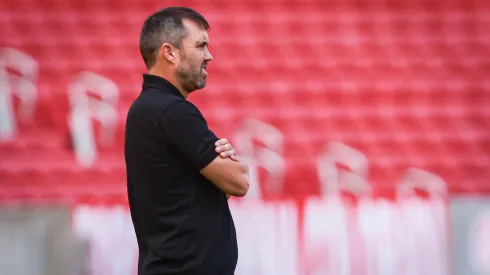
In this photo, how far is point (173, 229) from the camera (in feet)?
6.95

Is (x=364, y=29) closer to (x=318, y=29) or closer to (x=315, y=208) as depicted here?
(x=318, y=29)

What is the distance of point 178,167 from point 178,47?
0.33 m

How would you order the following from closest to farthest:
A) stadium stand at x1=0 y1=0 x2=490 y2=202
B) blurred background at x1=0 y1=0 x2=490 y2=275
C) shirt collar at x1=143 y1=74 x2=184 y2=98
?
shirt collar at x1=143 y1=74 x2=184 y2=98 → blurred background at x1=0 y1=0 x2=490 y2=275 → stadium stand at x1=0 y1=0 x2=490 y2=202

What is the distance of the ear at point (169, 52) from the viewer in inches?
86.4

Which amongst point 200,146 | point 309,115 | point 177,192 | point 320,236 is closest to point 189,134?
point 200,146

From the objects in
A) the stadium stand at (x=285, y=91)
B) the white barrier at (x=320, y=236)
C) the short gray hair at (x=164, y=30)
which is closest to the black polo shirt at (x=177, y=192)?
the short gray hair at (x=164, y=30)

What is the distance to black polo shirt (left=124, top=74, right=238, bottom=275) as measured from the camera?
2.09 m

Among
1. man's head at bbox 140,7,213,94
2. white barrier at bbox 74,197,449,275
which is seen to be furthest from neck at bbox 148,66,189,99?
white barrier at bbox 74,197,449,275

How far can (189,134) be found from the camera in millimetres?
2074

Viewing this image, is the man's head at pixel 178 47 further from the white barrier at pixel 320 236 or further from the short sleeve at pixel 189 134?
the white barrier at pixel 320 236

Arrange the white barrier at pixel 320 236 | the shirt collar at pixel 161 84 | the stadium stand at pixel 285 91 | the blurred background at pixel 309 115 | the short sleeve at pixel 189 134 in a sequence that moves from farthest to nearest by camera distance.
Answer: the stadium stand at pixel 285 91
the blurred background at pixel 309 115
the white barrier at pixel 320 236
the shirt collar at pixel 161 84
the short sleeve at pixel 189 134

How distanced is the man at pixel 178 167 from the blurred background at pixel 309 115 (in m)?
2.90

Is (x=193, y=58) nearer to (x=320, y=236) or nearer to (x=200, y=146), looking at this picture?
(x=200, y=146)

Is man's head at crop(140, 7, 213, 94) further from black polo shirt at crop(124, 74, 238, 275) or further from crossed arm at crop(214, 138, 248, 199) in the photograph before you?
crossed arm at crop(214, 138, 248, 199)
